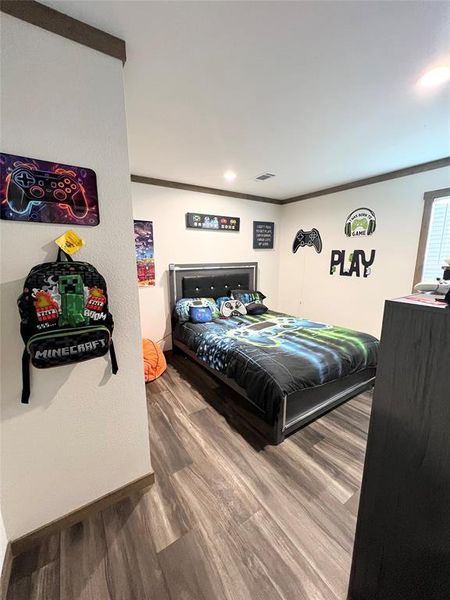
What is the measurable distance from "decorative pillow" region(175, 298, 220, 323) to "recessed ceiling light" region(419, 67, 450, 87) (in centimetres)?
280

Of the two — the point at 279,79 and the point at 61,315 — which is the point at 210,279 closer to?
the point at 279,79

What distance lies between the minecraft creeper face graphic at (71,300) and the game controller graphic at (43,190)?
315mm

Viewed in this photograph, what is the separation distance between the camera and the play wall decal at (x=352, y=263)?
337cm

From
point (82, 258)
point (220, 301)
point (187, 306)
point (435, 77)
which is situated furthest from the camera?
point (220, 301)

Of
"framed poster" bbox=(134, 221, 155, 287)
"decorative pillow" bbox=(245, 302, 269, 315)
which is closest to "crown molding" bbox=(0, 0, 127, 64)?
"framed poster" bbox=(134, 221, 155, 287)

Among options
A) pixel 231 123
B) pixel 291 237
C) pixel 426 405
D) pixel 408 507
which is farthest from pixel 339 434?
pixel 291 237

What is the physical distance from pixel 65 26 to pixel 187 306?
2604mm

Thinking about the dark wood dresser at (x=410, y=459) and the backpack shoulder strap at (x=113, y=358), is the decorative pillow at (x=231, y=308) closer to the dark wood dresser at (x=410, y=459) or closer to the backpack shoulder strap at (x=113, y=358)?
the backpack shoulder strap at (x=113, y=358)

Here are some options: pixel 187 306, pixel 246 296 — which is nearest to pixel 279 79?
pixel 187 306

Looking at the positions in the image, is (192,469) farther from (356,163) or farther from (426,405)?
(356,163)

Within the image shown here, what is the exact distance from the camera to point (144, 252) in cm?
320

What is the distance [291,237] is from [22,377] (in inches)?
166

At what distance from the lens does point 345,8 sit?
3.34 ft

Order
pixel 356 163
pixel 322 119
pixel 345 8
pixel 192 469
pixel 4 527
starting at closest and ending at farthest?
pixel 345 8
pixel 4 527
pixel 192 469
pixel 322 119
pixel 356 163
